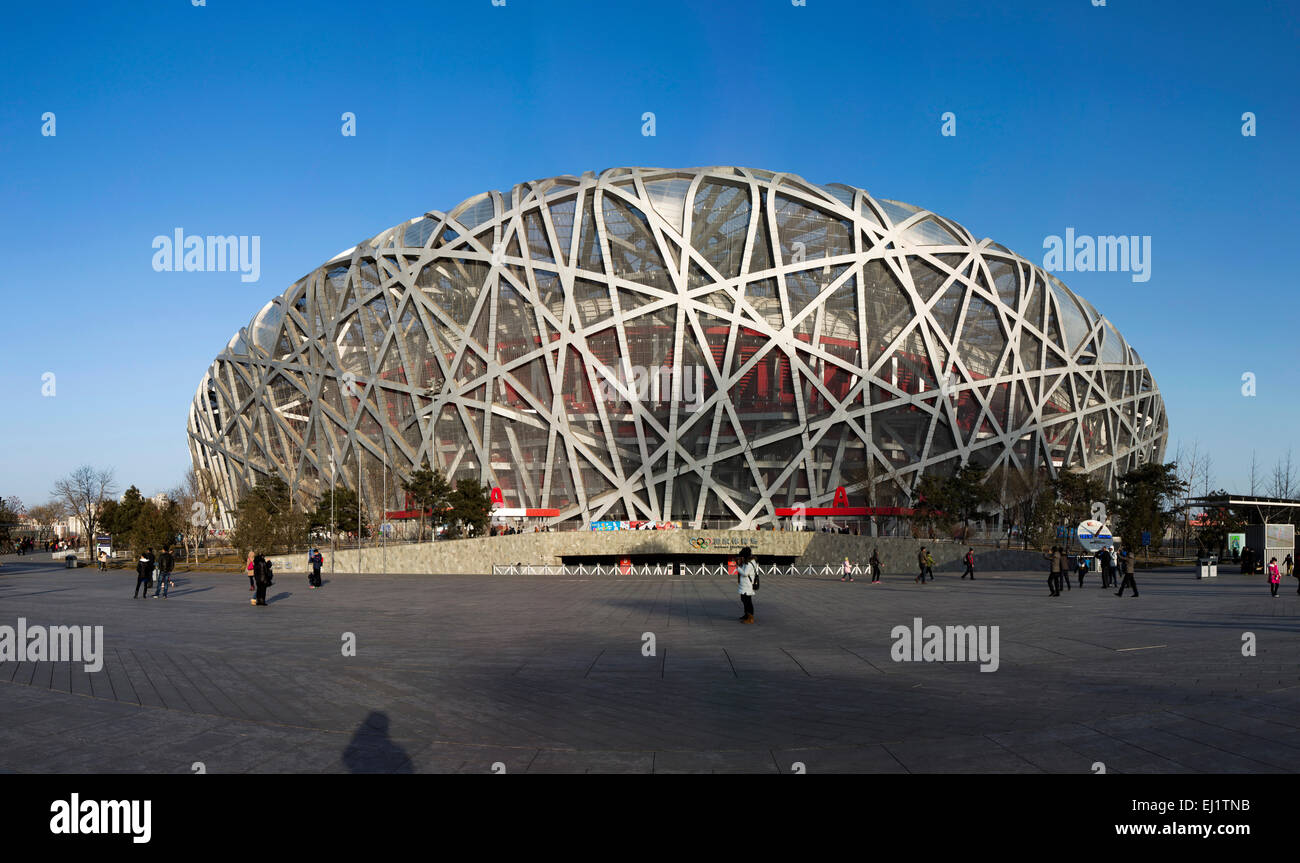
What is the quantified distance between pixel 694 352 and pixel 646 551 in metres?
16.9

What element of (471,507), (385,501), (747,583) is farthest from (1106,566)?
(385,501)

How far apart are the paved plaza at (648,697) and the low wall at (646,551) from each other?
23.7m

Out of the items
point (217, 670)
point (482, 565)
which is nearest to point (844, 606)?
point (217, 670)

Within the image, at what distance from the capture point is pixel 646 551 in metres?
48.1

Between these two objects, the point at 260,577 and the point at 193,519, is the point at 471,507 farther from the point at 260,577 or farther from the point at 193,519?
the point at 260,577

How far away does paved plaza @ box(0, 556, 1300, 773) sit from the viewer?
254 inches

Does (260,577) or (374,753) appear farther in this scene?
(260,577)

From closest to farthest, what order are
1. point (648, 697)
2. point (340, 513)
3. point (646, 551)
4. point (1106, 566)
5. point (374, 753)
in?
point (374, 753) < point (648, 697) < point (1106, 566) < point (646, 551) < point (340, 513)

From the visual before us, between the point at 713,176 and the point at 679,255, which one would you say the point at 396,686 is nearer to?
the point at 679,255

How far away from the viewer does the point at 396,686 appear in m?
9.49

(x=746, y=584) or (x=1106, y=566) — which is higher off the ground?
(x=746, y=584)

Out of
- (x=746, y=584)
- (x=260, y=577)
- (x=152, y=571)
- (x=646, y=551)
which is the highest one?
(x=746, y=584)

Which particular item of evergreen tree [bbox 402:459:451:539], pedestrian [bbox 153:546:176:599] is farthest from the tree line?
pedestrian [bbox 153:546:176:599]
